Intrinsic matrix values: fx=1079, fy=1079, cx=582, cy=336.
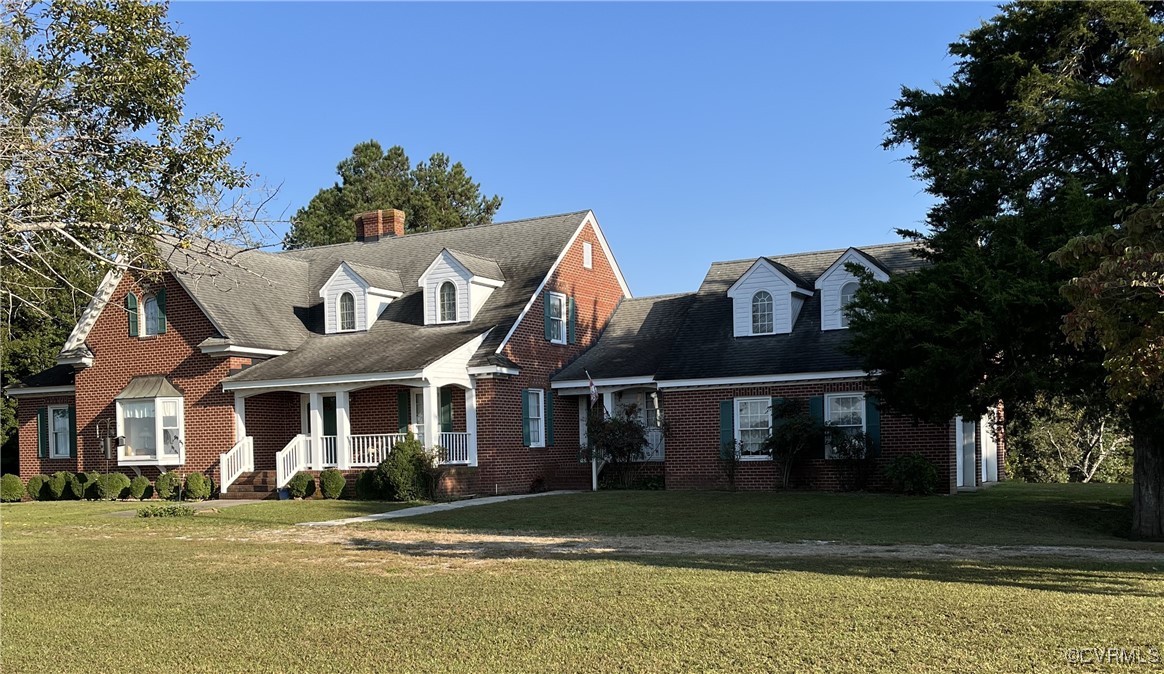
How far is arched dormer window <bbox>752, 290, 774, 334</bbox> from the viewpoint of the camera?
28266 mm

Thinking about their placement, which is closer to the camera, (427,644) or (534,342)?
(427,644)

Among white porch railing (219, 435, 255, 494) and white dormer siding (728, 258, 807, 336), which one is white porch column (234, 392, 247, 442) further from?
white dormer siding (728, 258, 807, 336)

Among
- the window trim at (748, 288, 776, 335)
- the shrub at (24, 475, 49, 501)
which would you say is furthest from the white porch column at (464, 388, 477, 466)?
the shrub at (24, 475, 49, 501)

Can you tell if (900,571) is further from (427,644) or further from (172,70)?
(172,70)

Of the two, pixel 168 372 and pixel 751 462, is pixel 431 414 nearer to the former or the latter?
pixel 751 462

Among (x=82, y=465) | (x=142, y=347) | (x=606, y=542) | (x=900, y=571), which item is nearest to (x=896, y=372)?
(x=606, y=542)

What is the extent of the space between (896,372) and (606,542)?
271 inches

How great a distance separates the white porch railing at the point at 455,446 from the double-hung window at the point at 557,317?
4.52 meters

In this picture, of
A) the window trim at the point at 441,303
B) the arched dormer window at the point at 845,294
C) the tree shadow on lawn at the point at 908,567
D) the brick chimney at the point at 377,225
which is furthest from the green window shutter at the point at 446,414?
the tree shadow on lawn at the point at 908,567

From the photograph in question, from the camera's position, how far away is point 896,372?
19.6m

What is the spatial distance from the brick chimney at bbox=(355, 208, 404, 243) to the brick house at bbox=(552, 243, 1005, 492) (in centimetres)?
991

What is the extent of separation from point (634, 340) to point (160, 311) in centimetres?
1346

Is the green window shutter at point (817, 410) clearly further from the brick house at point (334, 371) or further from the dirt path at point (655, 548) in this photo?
the dirt path at point (655, 548)

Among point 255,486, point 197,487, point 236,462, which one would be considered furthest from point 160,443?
point 255,486
